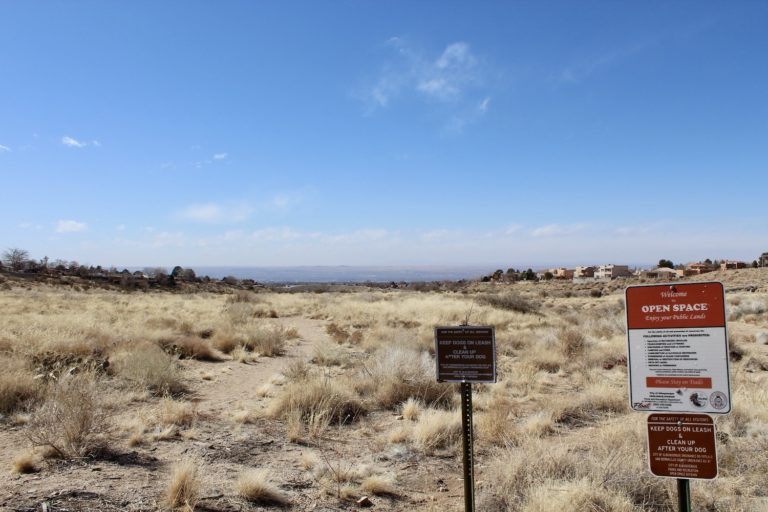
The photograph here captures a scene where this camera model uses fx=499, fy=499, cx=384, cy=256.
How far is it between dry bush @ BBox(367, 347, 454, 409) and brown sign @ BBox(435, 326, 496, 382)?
4.41 metres

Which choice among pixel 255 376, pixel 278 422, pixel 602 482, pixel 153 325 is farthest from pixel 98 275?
pixel 602 482

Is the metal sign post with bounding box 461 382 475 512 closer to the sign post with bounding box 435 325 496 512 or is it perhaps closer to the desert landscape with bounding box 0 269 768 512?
the sign post with bounding box 435 325 496 512

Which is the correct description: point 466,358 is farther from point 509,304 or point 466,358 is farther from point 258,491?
point 509,304

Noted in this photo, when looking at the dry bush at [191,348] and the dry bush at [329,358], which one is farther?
the dry bush at [191,348]

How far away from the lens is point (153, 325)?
18547 millimetres

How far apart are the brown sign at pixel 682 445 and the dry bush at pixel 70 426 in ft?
18.8

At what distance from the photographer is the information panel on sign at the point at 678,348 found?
3082mm

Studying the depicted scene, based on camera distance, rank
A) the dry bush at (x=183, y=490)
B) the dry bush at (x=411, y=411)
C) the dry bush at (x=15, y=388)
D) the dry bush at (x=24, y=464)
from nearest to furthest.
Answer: the dry bush at (x=183, y=490), the dry bush at (x=24, y=464), the dry bush at (x=15, y=388), the dry bush at (x=411, y=411)

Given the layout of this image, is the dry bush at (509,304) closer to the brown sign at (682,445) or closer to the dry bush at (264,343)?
the dry bush at (264,343)

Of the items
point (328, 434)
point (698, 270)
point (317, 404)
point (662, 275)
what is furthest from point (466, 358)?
point (698, 270)

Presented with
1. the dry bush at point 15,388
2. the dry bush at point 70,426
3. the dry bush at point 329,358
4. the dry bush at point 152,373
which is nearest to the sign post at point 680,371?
the dry bush at point 70,426

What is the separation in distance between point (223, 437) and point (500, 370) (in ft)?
24.2

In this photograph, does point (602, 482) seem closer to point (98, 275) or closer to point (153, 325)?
point (153, 325)

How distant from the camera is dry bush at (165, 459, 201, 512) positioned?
455 centimetres
